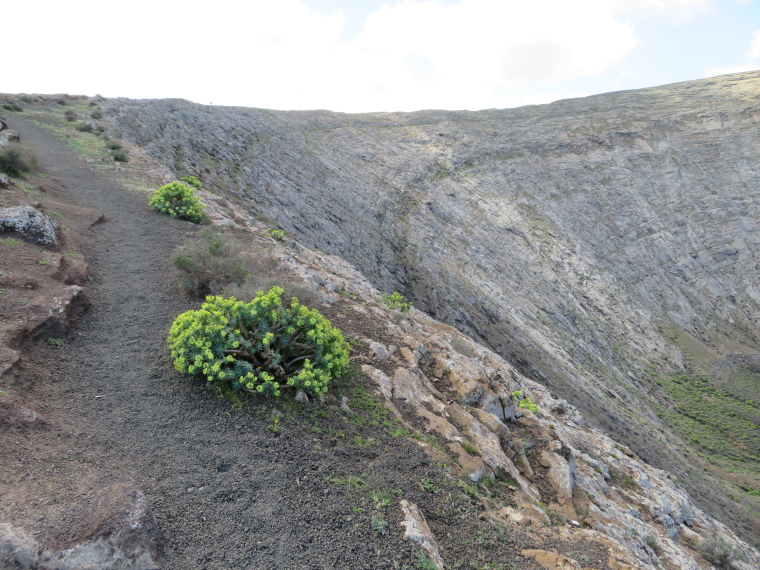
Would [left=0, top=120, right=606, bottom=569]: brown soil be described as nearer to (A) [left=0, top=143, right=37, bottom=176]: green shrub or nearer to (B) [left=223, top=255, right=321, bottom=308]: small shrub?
(B) [left=223, top=255, right=321, bottom=308]: small shrub

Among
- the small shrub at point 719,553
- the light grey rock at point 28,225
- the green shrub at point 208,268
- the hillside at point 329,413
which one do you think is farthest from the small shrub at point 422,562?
the light grey rock at point 28,225

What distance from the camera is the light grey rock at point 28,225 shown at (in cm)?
908

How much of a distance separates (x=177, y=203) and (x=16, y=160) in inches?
185

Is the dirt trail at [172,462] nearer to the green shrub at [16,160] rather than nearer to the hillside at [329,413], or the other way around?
the hillside at [329,413]

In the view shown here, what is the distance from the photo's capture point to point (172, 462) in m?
4.99

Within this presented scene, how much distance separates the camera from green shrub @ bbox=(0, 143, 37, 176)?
41.5 ft

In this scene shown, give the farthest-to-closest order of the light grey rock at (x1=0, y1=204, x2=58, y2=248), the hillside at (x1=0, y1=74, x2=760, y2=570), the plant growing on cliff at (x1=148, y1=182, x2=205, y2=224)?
the plant growing on cliff at (x1=148, y1=182, x2=205, y2=224), the light grey rock at (x1=0, y1=204, x2=58, y2=248), the hillside at (x1=0, y1=74, x2=760, y2=570)

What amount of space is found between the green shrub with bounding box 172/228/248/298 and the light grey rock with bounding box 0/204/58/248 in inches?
104

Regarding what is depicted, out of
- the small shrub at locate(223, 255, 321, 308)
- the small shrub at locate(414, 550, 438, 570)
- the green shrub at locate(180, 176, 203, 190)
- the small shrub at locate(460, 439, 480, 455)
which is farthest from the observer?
the green shrub at locate(180, 176, 203, 190)

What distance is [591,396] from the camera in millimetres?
25016

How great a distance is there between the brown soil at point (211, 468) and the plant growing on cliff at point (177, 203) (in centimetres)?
670

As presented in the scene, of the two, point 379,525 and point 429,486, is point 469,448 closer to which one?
point 429,486

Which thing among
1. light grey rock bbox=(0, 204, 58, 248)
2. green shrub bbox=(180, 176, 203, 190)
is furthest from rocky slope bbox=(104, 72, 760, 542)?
light grey rock bbox=(0, 204, 58, 248)

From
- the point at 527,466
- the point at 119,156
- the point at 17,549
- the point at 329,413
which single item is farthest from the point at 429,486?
the point at 119,156
